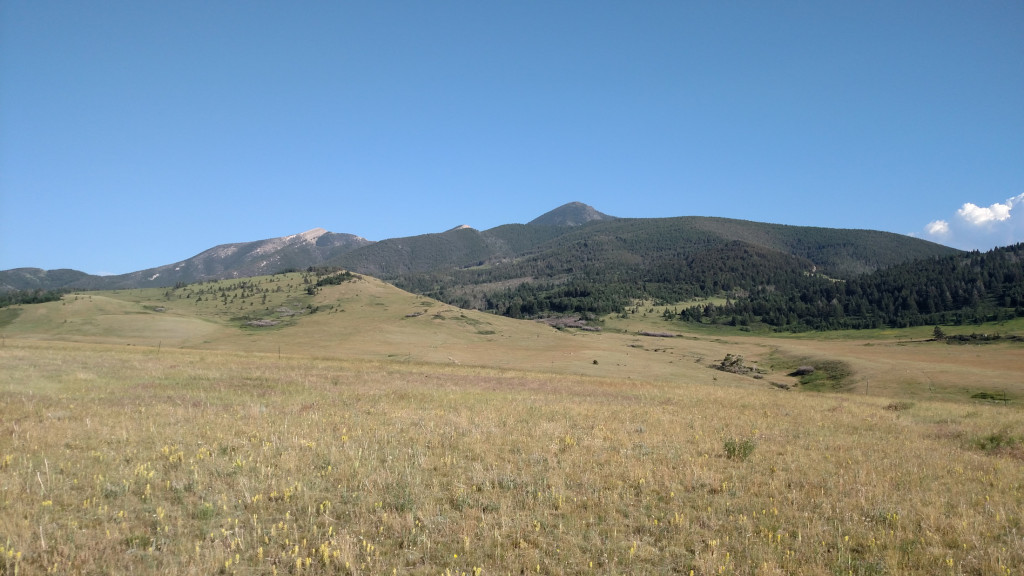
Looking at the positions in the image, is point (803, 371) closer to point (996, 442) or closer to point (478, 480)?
point (996, 442)

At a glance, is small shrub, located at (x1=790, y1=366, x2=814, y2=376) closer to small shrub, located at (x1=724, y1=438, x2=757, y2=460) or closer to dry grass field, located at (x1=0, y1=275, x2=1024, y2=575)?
dry grass field, located at (x1=0, y1=275, x2=1024, y2=575)

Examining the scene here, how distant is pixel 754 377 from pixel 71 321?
96.6m

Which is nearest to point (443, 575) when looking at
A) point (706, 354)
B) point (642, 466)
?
point (642, 466)

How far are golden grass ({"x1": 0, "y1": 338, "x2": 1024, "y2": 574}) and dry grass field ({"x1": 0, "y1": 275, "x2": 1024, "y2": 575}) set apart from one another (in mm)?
55

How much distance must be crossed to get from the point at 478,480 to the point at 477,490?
1.49 ft

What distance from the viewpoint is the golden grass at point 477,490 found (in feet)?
26.0

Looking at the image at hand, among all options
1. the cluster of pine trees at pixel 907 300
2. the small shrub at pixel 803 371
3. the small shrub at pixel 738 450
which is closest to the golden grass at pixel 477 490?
the small shrub at pixel 738 450

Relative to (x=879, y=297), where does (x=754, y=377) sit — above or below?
below

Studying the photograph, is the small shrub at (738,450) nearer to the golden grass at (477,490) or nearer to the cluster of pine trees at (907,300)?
the golden grass at (477,490)

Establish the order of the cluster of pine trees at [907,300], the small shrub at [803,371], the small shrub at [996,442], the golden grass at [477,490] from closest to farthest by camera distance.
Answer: the golden grass at [477,490] → the small shrub at [996,442] → the small shrub at [803,371] → the cluster of pine trees at [907,300]

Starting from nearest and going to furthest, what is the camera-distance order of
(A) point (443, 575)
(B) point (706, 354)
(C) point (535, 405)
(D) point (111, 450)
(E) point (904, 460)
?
1. (A) point (443, 575)
2. (D) point (111, 450)
3. (E) point (904, 460)
4. (C) point (535, 405)
5. (B) point (706, 354)

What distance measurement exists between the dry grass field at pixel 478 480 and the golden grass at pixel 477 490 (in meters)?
0.05

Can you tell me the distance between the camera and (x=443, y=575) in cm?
730

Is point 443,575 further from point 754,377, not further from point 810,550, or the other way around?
point 754,377
